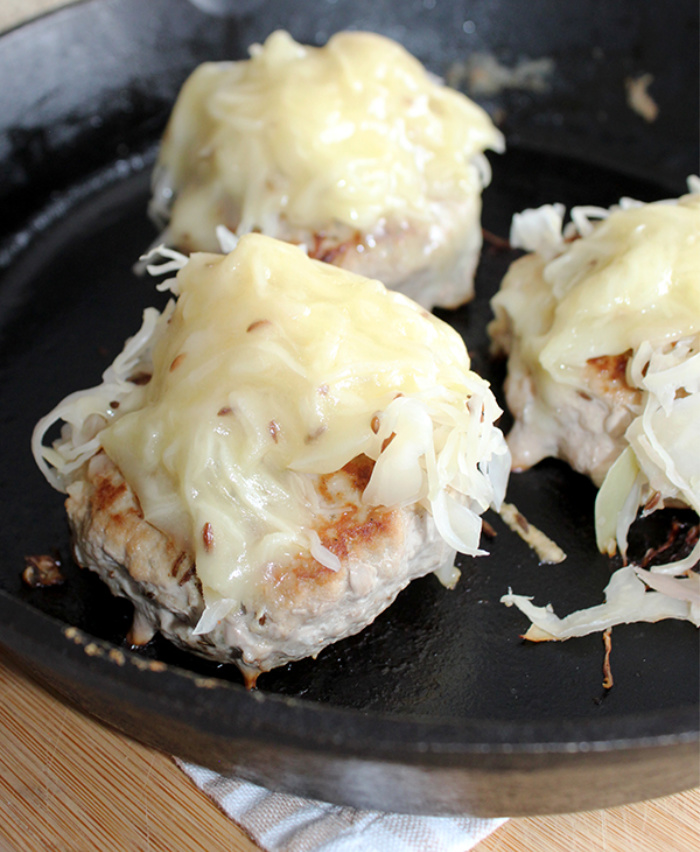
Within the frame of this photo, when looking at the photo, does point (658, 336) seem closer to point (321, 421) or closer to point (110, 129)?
point (321, 421)

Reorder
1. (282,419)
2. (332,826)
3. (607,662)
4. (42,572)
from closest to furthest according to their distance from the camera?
(332,826)
(282,419)
(607,662)
(42,572)

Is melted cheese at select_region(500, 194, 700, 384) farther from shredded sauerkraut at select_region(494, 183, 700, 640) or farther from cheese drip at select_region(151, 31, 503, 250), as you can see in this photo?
Answer: cheese drip at select_region(151, 31, 503, 250)

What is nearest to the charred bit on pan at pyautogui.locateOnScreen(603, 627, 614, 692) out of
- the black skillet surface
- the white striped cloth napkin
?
the black skillet surface

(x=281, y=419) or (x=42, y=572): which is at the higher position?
(x=281, y=419)

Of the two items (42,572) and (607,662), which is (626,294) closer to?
(607,662)

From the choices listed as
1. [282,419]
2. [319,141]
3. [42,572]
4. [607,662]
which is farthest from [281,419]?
[319,141]

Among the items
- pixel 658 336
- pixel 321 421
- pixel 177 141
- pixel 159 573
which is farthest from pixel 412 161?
pixel 159 573
